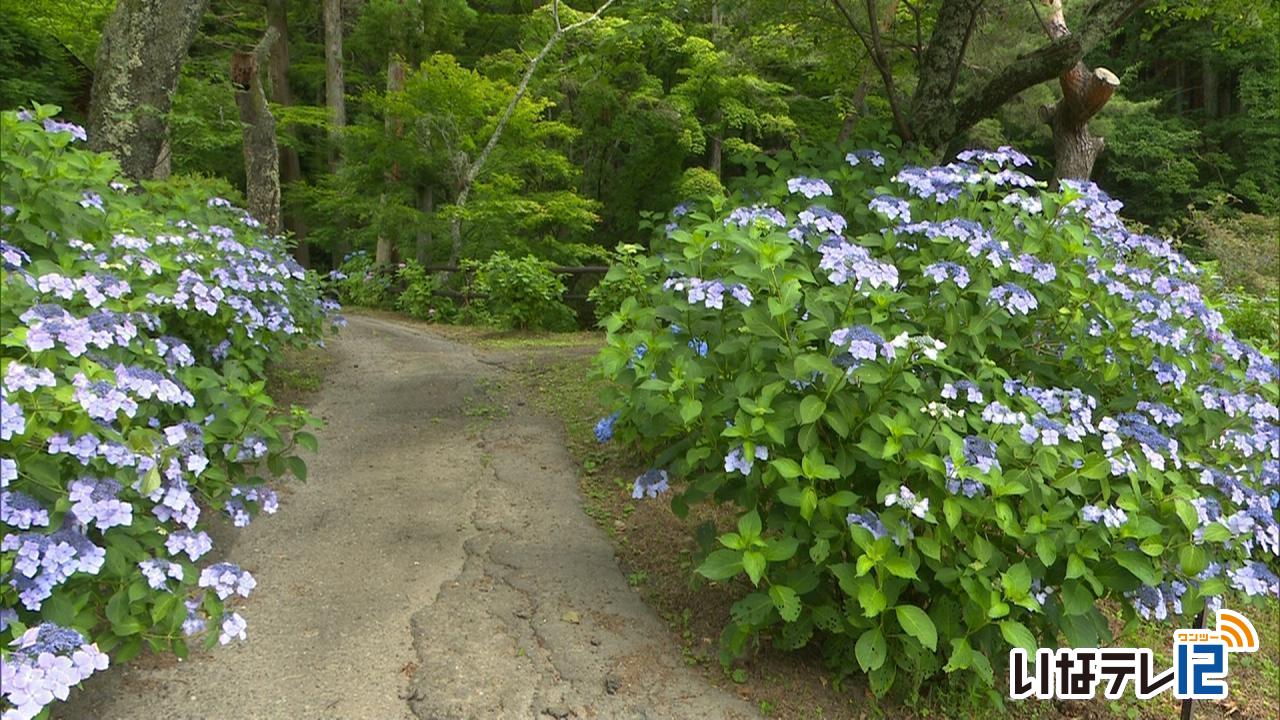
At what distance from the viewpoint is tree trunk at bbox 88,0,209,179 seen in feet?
16.0

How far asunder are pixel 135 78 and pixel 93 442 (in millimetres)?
4269

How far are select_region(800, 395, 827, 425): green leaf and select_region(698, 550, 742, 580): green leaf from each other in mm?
463

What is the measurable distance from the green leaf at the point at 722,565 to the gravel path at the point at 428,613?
41 centimetres

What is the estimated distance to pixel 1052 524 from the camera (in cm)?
212

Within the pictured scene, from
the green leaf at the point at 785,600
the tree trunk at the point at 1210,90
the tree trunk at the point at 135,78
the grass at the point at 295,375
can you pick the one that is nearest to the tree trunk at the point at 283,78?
Answer: the grass at the point at 295,375

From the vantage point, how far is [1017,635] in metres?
2.06

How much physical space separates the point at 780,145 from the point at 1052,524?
12.8 m

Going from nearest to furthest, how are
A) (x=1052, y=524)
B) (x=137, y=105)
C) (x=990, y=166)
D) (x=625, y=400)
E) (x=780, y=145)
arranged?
(x=1052, y=524) < (x=990, y=166) < (x=625, y=400) < (x=137, y=105) < (x=780, y=145)

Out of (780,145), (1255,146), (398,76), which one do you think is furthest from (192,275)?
(1255,146)

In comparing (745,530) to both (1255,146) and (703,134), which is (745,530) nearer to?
(703,134)

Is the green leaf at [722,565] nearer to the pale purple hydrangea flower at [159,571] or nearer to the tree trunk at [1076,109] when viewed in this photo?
the pale purple hydrangea flower at [159,571]

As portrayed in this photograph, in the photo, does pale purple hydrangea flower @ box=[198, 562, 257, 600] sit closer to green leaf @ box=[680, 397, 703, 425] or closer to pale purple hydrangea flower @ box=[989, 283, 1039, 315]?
green leaf @ box=[680, 397, 703, 425]

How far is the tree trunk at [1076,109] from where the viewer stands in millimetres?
7445

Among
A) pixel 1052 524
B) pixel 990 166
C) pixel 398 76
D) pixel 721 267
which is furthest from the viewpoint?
pixel 398 76
